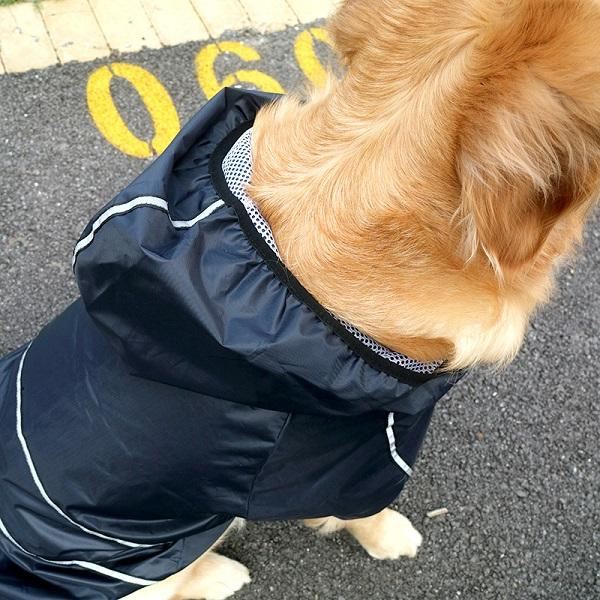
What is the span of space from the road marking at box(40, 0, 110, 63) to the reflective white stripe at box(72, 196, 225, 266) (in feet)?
6.51

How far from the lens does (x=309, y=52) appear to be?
10.1 feet

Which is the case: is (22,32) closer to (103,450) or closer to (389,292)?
(103,450)

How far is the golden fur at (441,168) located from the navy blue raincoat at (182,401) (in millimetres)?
76

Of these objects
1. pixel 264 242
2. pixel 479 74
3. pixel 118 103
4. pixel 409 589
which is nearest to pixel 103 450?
pixel 264 242

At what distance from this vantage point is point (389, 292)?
4.11 feet

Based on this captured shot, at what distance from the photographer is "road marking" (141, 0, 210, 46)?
3070 mm

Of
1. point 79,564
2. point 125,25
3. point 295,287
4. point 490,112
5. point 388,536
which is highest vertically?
point 490,112

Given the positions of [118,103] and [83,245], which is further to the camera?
[118,103]

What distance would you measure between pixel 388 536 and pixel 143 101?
194 cm

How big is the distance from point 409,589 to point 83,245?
1455 mm

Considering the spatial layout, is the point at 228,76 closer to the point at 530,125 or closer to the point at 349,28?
the point at 349,28

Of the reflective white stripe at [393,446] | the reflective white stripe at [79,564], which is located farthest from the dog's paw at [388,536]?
the reflective white stripe at [79,564]

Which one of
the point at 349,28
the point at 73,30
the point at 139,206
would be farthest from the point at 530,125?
the point at 73,30

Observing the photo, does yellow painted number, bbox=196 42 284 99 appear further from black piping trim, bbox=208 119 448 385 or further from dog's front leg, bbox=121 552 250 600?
dog's front leg, bbox=121 552 250 600
